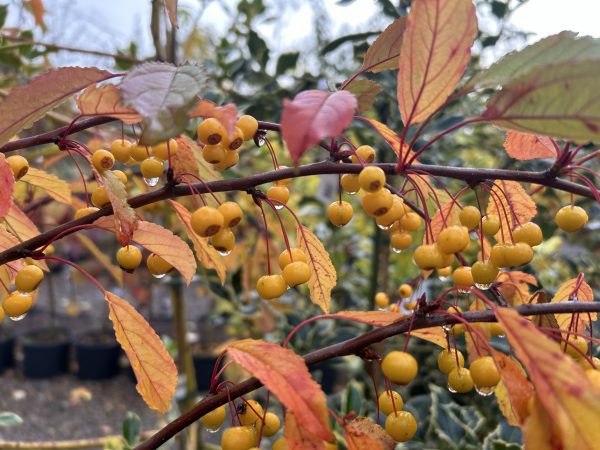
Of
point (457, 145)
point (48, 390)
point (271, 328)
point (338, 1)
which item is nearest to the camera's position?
point (338, 1)

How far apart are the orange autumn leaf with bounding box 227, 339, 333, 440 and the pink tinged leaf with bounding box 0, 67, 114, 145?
28 centimetres

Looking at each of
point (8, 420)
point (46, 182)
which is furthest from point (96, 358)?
point (46, 182)

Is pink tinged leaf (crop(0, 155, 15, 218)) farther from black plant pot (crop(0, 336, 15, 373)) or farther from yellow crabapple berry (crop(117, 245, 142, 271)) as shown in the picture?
black plant pot (crop(0, 336, 15, 373))

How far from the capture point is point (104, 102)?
522 millimetres

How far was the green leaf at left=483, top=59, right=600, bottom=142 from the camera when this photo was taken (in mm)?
381

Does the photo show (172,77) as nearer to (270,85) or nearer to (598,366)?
(598,366)

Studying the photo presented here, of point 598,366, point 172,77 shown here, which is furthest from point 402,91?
point 598,366

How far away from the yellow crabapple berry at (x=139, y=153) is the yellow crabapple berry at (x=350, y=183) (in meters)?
0.24

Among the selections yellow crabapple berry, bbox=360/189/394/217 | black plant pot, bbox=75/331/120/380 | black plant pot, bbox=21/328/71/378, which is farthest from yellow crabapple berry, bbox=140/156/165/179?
black plant pot, bbox=21/328/71/378

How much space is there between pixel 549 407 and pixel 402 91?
0.95 feet

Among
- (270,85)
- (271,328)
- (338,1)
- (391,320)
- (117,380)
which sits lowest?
(117,380)

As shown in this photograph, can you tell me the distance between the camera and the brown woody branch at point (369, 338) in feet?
1.60

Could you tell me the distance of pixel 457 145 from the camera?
208 cm

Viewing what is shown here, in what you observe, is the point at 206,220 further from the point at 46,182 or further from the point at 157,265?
the point at 46,182
